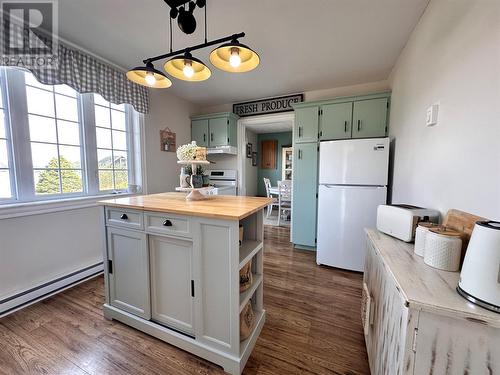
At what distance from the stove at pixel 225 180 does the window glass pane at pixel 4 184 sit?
256 cm

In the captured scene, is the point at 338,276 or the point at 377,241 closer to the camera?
the point at 377,241

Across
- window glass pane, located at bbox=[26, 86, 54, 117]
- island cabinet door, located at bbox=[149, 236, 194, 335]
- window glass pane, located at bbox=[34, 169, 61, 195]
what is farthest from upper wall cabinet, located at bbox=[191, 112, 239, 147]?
island cabinet door, located at bbox=[149, 236, 194, 335]

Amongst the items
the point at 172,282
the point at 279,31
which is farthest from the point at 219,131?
the point at 172,282

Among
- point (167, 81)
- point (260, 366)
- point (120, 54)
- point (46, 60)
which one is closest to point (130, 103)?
point (120, 54)

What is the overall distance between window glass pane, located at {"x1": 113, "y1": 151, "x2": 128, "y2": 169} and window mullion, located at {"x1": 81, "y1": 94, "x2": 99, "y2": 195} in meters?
0.28

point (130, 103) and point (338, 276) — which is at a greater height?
point (130, 103)

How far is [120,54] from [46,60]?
66 cm

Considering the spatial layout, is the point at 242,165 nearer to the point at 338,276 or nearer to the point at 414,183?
the point at 338,276

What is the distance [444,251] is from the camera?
0.81 meters

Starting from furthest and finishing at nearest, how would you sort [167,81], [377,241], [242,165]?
[242,165], [167,81], [377,241]

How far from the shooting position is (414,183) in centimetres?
162

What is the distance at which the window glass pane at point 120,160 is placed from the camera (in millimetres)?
2616

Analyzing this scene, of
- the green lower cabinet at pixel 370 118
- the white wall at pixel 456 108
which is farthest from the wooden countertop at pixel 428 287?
the green lower cabinet at pixel 370 118

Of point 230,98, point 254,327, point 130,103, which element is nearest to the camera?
point 254,327
